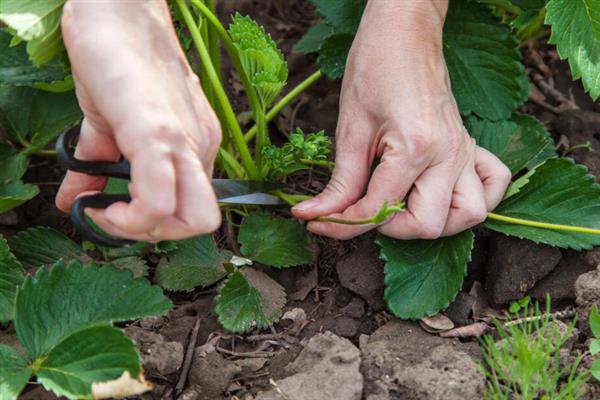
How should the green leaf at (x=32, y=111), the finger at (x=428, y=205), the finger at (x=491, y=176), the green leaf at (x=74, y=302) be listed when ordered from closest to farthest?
1. the green leaf at (x=74, y=302)
2. the finger at (x=428, y=205)
3. the finger at (x=491, y=176)
4. the green leaf at (x=32, y=111)

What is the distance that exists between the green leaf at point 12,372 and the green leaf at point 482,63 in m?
1.03

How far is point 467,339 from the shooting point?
147cm

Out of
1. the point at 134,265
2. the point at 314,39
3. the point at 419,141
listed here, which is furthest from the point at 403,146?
the point at 314,39

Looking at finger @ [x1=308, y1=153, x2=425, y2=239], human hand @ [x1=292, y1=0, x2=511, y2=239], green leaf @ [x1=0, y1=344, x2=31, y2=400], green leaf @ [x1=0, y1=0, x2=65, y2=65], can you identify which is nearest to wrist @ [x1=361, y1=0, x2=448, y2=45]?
human hand @ [x1=292, y1=0, x2=511, y2=239]

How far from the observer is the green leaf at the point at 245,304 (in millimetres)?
1428

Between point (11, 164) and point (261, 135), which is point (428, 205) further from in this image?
point (11, 164)

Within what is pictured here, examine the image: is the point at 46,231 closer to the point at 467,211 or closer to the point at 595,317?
the point at 467,211

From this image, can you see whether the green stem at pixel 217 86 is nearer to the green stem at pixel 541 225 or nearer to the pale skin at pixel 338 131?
the pale skin at pixel 338 131

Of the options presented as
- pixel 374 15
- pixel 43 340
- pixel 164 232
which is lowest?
pixel 43 340

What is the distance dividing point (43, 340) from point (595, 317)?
0.96 m

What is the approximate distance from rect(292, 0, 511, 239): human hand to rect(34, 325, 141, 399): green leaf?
42cm

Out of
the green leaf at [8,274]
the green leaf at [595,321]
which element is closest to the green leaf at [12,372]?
the green leaf at [8,274]

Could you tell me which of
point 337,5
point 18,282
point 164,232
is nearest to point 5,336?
point 18,282

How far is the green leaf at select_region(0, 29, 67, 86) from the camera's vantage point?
5.16ft
